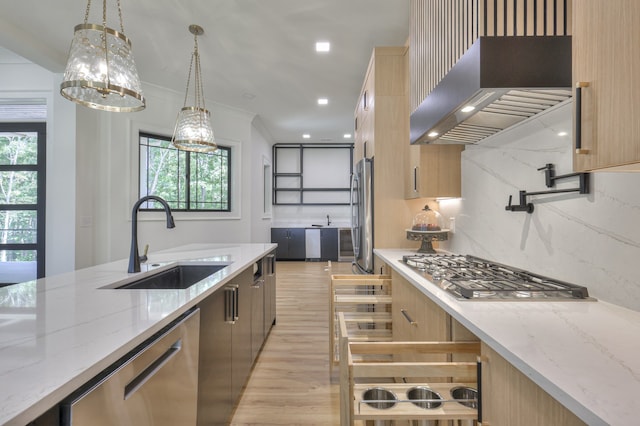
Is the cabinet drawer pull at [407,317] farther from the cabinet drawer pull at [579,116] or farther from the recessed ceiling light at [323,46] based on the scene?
the recessed ceiling light at [323,46]

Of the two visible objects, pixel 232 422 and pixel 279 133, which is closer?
pixel 232 422

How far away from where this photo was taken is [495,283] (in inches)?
52.2

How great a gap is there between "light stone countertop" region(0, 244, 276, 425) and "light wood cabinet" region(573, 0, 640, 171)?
1275 millimetres

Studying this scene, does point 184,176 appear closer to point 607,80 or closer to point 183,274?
point 183,274

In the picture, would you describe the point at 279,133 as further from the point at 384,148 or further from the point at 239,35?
the point at 384,148

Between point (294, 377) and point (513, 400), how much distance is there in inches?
69.7

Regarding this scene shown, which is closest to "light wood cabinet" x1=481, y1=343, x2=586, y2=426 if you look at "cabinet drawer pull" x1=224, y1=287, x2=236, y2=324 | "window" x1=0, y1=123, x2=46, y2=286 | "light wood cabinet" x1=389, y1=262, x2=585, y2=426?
"light wood cabinet" x1=389, y1=262, x2=585, y2=426

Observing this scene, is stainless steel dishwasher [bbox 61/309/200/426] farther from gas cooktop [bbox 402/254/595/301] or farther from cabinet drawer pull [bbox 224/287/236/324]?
gas cooktop [bbox 402/254/595/301]

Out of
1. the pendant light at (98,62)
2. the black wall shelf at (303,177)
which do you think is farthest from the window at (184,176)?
the pendant light at (98,62)

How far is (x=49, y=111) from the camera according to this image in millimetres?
3656

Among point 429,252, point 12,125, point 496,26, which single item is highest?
point 12,125

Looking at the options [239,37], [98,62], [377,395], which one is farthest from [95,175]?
[377,395]

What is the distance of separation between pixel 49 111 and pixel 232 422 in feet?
13.4

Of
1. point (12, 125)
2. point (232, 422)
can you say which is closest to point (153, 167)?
point (12, 125)
